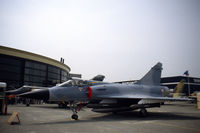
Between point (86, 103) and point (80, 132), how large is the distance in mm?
4877

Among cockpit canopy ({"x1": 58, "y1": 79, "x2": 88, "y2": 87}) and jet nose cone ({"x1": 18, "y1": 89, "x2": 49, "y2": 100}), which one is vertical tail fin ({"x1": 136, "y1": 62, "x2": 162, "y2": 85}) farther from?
jet nose cone ({"x1": 18, "y1": 89, "x2": 49, "y2": 100})

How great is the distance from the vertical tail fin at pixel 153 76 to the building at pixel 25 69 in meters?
16.1

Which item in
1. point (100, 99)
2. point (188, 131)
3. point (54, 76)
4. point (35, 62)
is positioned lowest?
point (188, 131)

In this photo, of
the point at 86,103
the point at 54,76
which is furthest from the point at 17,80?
the point at 86,103

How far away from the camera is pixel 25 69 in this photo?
33312 millimetres

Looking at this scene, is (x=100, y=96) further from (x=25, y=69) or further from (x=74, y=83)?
(x=25, y=69)

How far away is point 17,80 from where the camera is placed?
32.2m

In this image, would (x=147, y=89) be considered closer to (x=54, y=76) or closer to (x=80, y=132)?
(x=80, y=132)

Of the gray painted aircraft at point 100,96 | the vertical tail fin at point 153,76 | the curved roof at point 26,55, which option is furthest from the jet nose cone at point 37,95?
the curved roof at point 26,55

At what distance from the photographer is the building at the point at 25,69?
3036cm

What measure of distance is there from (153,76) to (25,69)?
91.2 ft

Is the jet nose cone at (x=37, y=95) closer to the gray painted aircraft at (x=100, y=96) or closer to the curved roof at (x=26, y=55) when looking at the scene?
the gray painted aircraft at (x=100, y=96)

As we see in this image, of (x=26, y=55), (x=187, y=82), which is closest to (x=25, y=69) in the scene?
(x=26, y=55)

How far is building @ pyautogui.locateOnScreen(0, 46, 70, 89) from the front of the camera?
99.6ft
